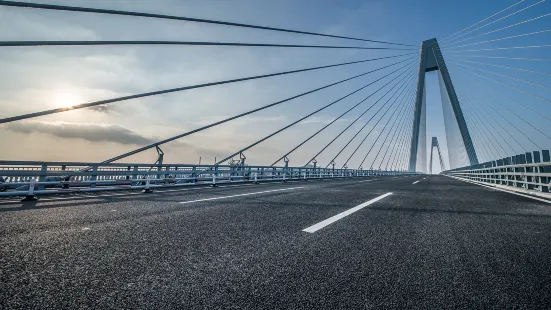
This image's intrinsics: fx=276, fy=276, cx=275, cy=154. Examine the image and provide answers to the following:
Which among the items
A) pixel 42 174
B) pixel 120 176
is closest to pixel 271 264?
pixel 42 174

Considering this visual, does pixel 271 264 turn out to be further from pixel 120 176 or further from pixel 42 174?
pixel 120 176

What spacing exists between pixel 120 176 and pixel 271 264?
12897 millimetres

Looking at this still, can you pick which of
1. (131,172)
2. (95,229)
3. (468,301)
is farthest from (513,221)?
(131,172)

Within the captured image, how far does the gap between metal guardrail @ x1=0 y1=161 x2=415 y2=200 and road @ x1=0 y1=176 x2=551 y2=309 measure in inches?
200

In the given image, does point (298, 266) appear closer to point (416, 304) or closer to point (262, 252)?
point (262, 252)

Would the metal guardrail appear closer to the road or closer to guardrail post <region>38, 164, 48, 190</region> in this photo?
guardrail post <region>38, 164, 48, 190</region>

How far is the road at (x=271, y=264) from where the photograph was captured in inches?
77.8

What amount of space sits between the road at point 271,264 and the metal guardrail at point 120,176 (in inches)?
200

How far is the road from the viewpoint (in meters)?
1.98

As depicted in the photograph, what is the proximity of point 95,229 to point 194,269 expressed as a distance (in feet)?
8.23

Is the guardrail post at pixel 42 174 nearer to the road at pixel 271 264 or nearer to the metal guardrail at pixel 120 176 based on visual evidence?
the metal guardrail at pixel 120 176

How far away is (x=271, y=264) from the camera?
105 inches

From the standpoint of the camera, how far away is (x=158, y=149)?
1266 centimetres

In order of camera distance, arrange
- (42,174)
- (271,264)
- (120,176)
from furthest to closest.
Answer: (120,176), (42,174), (271,264)
